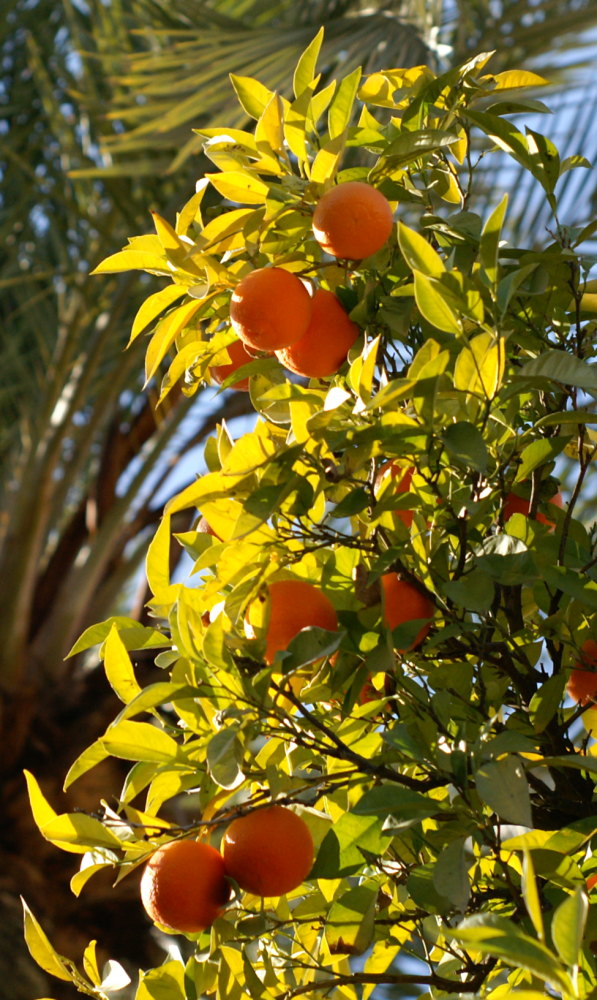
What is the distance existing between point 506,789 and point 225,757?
141 mm

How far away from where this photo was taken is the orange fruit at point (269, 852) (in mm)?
588

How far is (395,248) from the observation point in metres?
0.75

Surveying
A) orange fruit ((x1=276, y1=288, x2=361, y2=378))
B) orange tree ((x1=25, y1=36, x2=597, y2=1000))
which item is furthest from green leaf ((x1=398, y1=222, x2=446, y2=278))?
orange fruit ((x1=276, y1=288, x2=361, y2=378))

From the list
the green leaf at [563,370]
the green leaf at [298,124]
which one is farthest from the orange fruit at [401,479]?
the green leaf at [298,124]

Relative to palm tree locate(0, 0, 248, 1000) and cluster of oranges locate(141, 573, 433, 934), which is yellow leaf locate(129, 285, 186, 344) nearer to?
cluster of oranges locate(141, 573, 433, 934)

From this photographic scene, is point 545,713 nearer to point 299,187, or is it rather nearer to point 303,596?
point 303,596

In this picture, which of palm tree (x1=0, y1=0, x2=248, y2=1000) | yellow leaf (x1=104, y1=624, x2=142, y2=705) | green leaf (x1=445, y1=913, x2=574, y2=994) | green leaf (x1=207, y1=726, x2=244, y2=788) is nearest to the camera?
green leaf (x1=445, y1=913, x2=574, y2=994)

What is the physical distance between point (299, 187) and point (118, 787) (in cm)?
163

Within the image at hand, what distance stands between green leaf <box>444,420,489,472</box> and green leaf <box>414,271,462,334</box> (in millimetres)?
53

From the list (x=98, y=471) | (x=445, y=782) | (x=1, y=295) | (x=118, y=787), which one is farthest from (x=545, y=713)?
(x=1, y=295)

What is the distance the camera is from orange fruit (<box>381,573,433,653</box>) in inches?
25.1

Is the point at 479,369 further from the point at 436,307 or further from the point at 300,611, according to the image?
the point at 300,611

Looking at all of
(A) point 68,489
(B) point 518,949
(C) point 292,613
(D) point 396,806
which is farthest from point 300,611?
(A) point 68,489

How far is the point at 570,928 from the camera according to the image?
42cm
